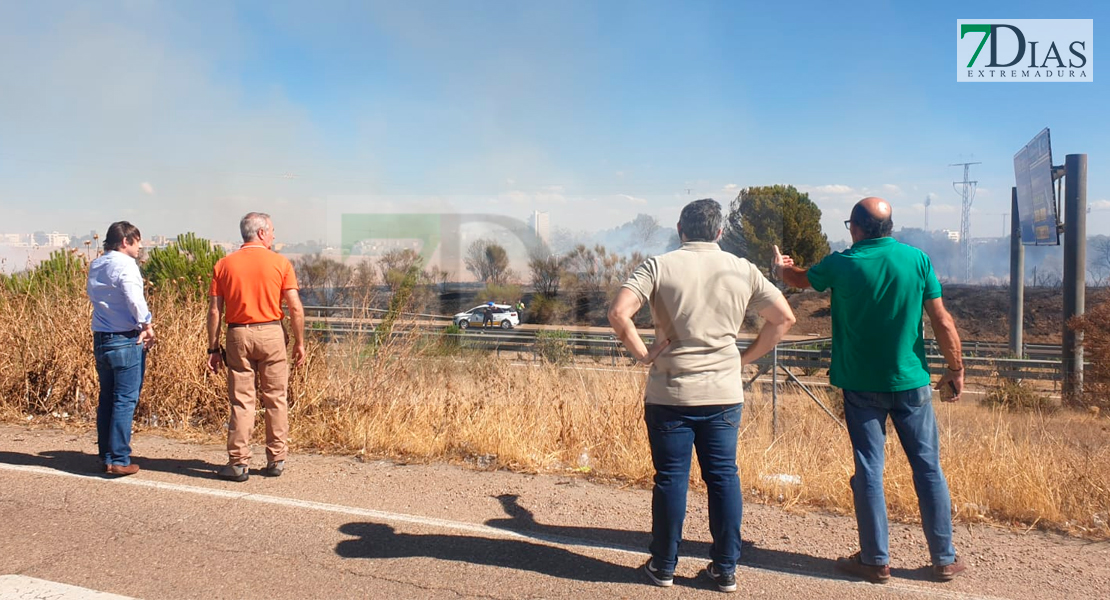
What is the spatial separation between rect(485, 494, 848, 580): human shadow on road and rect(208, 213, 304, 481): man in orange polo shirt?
1.83 m

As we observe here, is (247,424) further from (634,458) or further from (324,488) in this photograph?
(634,458)

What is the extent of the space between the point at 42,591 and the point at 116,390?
6.88 ft

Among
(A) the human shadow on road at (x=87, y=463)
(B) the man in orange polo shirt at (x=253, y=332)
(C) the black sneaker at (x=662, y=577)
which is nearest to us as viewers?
(C) the black sneaker at (x=662, y=577)

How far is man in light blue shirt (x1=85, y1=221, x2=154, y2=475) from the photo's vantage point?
16.8 ft

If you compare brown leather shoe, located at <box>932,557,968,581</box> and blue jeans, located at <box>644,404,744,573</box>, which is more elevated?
blue jeans, located at <box>644,404,744,573</box>

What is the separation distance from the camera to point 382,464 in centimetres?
551

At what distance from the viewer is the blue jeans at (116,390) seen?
5.17 metres

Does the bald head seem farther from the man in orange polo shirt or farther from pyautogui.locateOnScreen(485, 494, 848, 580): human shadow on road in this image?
the man in orange polo shirt

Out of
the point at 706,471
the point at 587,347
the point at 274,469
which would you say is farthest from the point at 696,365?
the point at 587,347

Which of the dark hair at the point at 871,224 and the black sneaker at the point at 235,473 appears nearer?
the dark hair at the point at 871,224

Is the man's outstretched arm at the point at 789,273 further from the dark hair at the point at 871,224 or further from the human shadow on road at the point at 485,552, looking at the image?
the human shadow on road at the point at 485,552

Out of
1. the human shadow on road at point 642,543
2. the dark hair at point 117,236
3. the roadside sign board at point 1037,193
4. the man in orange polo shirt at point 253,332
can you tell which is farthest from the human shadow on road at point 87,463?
the roadside sign board at point 1037,193

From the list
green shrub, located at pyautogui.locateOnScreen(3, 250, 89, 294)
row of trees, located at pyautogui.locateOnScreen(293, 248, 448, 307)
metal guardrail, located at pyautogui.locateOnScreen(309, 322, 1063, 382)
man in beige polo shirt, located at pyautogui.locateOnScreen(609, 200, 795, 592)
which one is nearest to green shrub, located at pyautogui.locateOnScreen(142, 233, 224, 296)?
green shrub, located at pyautogui.locateOnScreen(3, 250, 89, 294)

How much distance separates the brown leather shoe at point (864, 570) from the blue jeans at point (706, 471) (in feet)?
1.99
